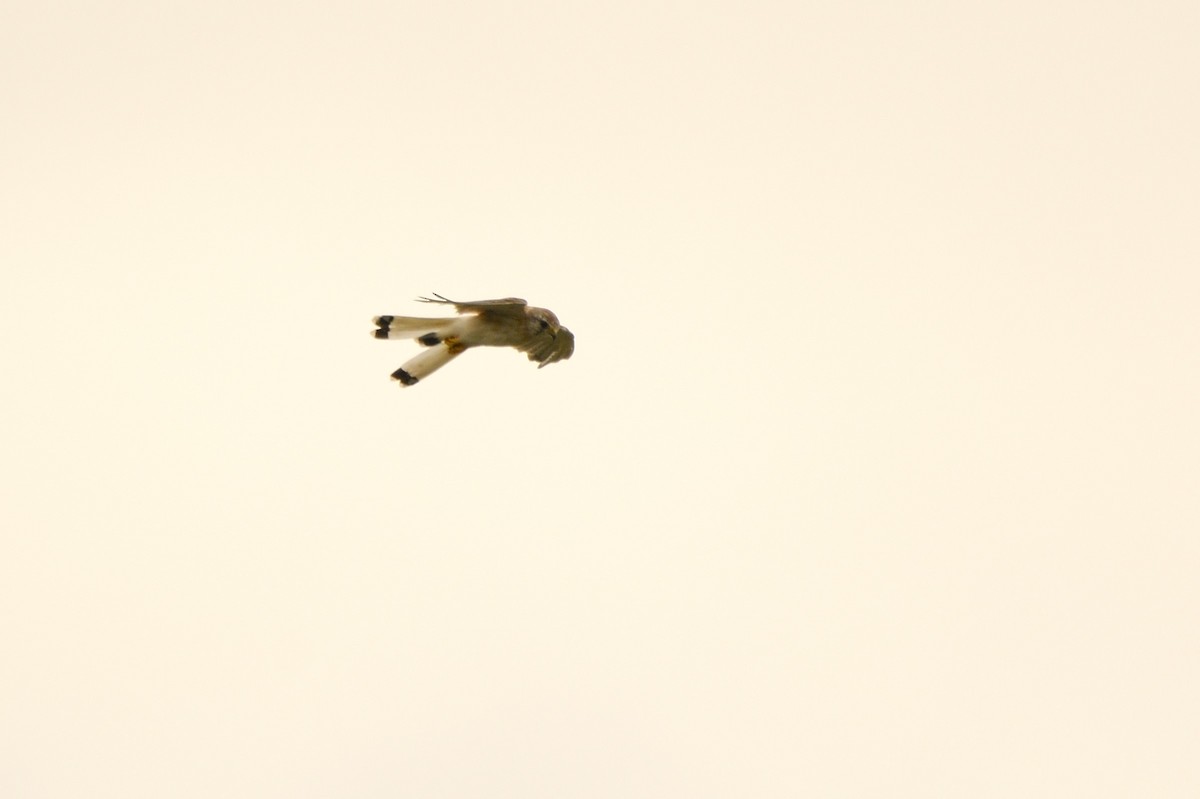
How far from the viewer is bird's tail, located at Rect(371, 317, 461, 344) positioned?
3.15 metres

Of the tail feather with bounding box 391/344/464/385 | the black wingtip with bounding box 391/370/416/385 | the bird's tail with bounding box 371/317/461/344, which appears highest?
the bird's tail with bounding box 371/317/461/344

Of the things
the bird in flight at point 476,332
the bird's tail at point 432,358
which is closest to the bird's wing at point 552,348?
the bird in flight at point 476,332

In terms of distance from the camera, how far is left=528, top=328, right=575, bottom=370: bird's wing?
317cm

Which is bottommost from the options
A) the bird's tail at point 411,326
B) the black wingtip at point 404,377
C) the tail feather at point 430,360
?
the black wingtip at point 404,377

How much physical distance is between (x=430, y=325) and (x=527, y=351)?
0.64ft

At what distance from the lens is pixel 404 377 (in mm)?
3121

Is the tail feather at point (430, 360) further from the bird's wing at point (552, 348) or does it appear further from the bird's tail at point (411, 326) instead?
the bird's wing at point (552, 348)

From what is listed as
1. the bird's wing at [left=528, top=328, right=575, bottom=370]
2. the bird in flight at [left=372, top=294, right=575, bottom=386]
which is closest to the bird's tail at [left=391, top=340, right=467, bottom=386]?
the bird in flight at [left=372, top=294, right=575, bottom=386]

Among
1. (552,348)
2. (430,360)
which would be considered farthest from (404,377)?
(552,348)

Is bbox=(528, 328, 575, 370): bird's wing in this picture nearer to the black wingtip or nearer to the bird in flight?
the bird in flight

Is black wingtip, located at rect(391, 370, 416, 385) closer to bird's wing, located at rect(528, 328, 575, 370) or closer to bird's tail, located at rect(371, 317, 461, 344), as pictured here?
bird's tail, located at rect(371, 317, 461, 344)

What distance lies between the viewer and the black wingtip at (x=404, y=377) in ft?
10.2

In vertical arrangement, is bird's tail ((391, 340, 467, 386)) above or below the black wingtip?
above

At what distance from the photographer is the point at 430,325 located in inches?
125
